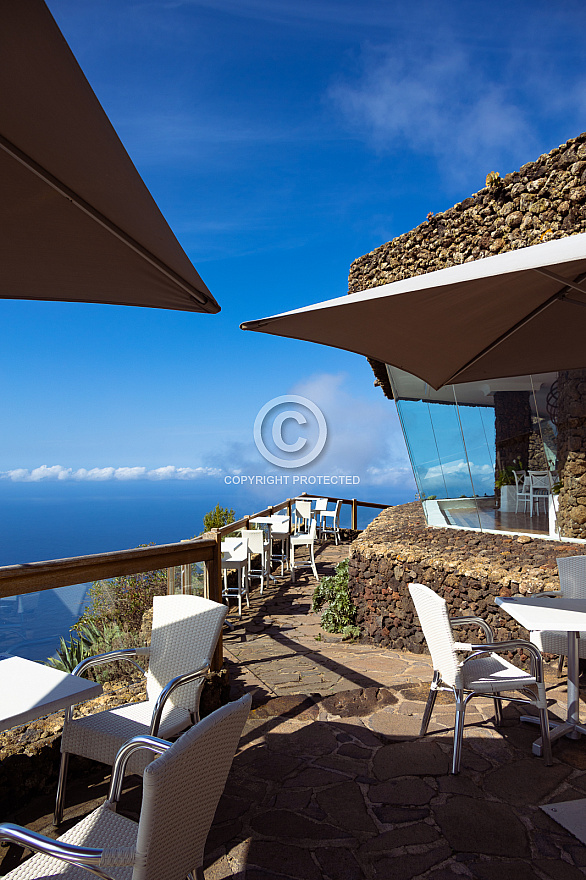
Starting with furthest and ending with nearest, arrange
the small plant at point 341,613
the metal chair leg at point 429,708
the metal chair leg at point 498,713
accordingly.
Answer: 1. the small plant at point 341,613
2. the metal chair leg at point 498,713
3. the metal chair leg at point 429,708

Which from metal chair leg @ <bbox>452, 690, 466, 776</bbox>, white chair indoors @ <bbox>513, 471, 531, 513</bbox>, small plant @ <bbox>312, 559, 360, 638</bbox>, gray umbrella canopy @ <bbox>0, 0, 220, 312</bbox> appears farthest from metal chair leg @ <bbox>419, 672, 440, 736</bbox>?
white chair indoors @ <bbox>513, 471, 531, 513</bbox>

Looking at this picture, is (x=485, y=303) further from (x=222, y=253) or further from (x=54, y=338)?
(x=54, y=338)

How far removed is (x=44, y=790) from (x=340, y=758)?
1.53 m

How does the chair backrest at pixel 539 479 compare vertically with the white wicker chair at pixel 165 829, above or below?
above

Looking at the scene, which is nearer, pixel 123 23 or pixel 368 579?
pixel 368 579

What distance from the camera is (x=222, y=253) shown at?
4344 centimetres

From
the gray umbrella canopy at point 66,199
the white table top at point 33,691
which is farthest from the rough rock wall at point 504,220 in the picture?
the white table top at point 33,691

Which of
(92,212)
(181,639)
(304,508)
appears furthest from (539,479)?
(92,212)

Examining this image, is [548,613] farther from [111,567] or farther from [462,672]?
[111,567]

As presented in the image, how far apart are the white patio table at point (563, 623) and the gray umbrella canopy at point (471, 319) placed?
59.4 inches

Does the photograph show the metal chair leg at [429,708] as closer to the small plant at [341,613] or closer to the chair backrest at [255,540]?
the small plant at [341,613]

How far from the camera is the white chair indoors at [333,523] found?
12.8 meters

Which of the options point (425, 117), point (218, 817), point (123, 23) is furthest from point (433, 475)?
point (123, 23)

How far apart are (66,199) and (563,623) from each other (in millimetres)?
3009
